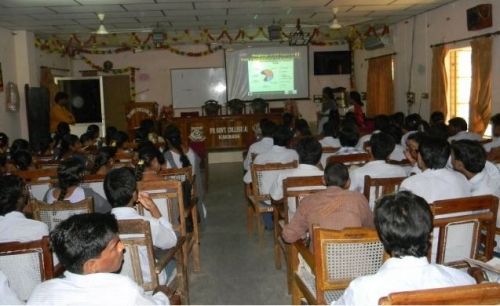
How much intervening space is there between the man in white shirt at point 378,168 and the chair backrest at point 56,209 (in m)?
1.93

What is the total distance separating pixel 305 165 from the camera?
3.77 m

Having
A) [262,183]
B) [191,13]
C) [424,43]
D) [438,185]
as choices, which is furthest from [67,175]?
[424,43]

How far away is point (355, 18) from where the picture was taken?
923 centimetres

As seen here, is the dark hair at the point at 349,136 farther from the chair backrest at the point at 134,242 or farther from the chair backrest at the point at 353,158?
the chair backrest at the point at 134,242

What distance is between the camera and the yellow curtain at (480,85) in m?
6.89

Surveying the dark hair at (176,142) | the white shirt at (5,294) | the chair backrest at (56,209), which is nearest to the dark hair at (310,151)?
the dark hair at (176,142)

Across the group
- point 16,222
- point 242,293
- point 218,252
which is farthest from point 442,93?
point 16,222

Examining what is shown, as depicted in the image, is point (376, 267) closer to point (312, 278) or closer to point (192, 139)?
point (312, 278)

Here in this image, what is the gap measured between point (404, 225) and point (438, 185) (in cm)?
138

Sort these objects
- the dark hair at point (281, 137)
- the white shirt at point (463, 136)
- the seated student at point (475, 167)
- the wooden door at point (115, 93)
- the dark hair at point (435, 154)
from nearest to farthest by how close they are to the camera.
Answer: the dark hair at point (435, 154)
the seated student at point (475, 167)
the dark hair at point (281, 137)
the white shirt at point (463, 136)
the wooden door at point (115, 93)

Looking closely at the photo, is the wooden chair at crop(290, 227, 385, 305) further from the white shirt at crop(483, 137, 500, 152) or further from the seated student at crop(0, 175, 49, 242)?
the white shirt at crop(483, 137, 500, 152)

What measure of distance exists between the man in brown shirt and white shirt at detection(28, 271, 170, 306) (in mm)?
1199

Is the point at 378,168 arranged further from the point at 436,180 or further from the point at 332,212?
the point at 332,212

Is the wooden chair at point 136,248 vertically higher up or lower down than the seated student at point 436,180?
lower down
